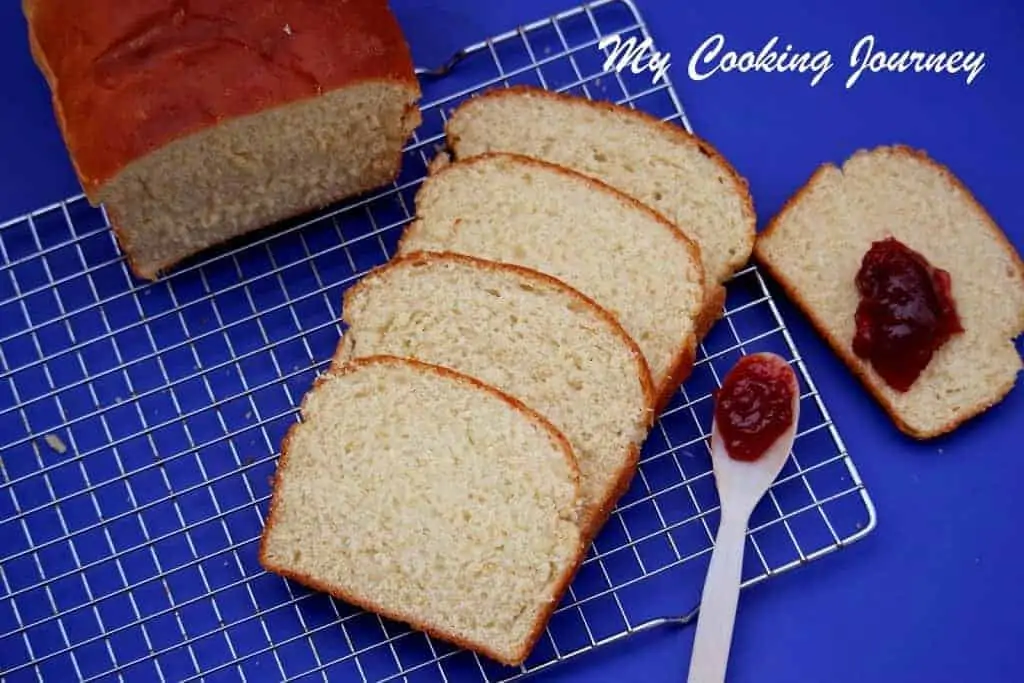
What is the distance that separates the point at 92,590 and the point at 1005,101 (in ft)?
11.3

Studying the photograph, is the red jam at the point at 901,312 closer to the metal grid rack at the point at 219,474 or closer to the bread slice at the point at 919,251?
the bread slice at the point at 919,251

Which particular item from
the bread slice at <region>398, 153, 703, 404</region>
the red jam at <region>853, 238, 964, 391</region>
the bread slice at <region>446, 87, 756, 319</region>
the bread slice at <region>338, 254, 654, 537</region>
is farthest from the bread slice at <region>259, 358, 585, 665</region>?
the red jam at <region>853, 238, 964, 391</region>

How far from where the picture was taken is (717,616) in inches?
156

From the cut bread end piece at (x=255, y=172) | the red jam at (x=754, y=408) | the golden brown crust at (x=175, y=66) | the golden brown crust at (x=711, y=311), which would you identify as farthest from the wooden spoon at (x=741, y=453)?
the golden brown crust at (x=175, y=66)

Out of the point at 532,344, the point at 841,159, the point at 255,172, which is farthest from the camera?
the point at 841,159

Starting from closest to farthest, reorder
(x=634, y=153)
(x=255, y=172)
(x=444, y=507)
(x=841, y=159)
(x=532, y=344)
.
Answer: (x=444, y=507) < (x=532, y=344) < (x=255, y=172) < (x=634, y=153) < (x=841, y=159)

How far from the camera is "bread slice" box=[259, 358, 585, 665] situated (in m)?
3.72

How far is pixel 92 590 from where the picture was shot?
13.4ft

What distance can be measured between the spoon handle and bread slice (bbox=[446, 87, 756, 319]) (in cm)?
76

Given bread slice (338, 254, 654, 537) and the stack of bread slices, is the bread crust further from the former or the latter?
bread slice (338, 254, 654, 537)

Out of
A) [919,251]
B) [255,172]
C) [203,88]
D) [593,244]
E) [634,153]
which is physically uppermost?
[203,88]

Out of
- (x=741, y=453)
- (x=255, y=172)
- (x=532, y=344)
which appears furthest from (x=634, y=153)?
(x=255, y=172)

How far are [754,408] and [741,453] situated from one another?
0.47 feet

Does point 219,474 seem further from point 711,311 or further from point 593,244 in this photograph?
point 711,311
